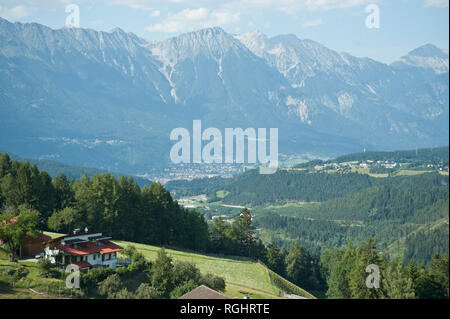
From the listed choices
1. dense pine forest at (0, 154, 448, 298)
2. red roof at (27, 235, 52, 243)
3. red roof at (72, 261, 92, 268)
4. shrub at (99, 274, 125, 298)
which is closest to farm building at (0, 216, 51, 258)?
red roof at (27, 235, 52, 243)

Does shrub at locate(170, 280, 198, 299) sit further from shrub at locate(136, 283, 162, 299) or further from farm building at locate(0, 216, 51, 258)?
farm building at locate(0, 216, 51, 258)

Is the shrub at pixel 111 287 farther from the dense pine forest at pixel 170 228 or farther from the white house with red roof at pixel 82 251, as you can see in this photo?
the white house with red roof at pixel 82 251

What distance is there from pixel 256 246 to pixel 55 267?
36586 millimetres

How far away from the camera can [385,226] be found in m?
159

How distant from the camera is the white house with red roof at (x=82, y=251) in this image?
43.6 metres

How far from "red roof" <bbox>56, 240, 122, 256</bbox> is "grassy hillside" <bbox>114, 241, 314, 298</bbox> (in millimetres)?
4864

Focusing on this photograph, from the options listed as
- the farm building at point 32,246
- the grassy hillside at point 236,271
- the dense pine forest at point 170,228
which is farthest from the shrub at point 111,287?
the grassy hillside at point 236,271

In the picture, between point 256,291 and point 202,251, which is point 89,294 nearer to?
point 256,291

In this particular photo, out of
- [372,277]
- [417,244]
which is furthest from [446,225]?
[372,277]

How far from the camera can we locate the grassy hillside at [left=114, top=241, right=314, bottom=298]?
160 feet

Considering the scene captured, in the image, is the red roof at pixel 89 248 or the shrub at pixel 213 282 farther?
the red roof at pixel 89 248

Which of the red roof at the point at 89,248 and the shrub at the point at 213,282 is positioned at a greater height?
the red roof at the point at 89,248

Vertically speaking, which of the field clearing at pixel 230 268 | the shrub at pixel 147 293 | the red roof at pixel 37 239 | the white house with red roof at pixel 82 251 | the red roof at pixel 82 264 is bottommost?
the field clearing at pixel 230 268

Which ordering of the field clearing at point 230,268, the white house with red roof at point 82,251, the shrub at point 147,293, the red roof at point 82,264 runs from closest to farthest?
the shrub at point 147,293, the red roof at point 82,264, the white house with red roof at point 82,251, the field clearing at point 230,268
